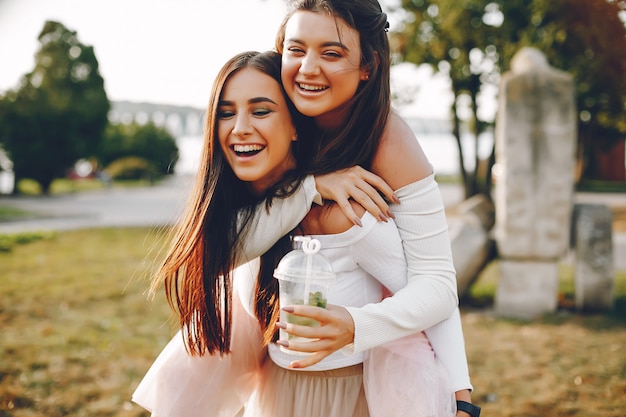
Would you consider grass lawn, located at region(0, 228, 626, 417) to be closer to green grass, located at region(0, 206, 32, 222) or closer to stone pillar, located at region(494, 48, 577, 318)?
stone pillar, located at region(494, 48, 577, 318)

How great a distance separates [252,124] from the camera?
208 centimetres

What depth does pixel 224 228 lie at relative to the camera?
208 cm

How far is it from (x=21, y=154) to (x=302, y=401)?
67.5 feet

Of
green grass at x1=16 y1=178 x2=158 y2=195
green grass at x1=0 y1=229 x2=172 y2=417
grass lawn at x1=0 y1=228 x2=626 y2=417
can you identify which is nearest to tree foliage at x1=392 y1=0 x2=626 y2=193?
grass lawn at x1=0 y1=228 x2=626 y2=417

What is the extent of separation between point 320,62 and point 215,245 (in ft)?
2.38

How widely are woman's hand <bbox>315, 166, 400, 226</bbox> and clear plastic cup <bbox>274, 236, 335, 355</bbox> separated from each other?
20cm

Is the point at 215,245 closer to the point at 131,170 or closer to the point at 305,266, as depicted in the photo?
the point at 305,266

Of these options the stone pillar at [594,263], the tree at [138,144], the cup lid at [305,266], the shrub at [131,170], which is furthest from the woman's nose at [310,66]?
the tree at [138,144]

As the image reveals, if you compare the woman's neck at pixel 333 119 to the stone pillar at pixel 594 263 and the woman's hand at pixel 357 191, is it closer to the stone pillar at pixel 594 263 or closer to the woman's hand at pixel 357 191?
the woman's hand at pixel 357 191

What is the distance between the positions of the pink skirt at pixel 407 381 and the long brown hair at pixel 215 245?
1.33 ft

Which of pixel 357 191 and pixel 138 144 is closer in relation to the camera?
pixel 357 191

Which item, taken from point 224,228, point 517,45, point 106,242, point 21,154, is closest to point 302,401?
point 224,228

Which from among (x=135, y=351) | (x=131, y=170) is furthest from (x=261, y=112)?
(x=131, y=170)

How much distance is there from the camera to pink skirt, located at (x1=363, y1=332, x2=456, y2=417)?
1896mm
